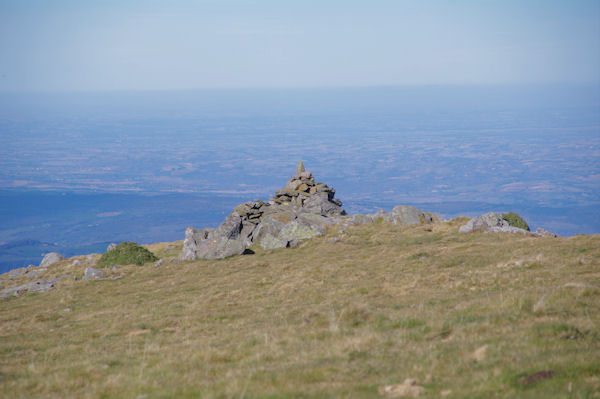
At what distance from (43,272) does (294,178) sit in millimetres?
29013

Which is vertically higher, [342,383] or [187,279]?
[342,383]

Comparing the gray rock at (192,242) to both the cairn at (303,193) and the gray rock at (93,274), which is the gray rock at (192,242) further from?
the cairn at (303,193)

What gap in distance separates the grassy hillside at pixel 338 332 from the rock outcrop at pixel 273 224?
11.2 metres

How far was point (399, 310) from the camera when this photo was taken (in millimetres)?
17500

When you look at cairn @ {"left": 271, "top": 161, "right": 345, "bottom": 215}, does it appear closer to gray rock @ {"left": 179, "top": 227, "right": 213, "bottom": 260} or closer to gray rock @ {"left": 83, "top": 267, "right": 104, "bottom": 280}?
gray rock @ {"left": 179, "top": 227, "right": 213, "bottom": 260}

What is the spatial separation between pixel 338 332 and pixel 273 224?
33.2 m

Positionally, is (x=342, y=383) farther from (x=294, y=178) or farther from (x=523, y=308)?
(x=294, y=178)

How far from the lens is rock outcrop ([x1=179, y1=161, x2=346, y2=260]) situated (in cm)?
4372

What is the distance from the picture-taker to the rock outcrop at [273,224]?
4372 cm

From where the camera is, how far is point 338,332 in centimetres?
1477

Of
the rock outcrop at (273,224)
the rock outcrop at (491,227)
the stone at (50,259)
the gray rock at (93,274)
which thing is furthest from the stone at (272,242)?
the stone at (50,259)

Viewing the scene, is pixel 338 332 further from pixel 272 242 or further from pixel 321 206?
pixel 321 206

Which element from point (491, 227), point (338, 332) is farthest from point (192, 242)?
point (338, 332)

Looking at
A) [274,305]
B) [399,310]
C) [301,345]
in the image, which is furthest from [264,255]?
[301,345]
